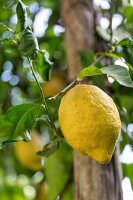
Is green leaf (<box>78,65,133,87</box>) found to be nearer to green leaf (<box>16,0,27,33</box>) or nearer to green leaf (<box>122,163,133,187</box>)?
green leaf (<box>16,0,27,33</box>)

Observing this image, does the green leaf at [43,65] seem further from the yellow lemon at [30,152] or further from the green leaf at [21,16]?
the yellow lemon at [30,152]

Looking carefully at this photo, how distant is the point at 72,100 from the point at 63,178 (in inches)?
16.9

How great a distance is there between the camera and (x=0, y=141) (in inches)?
29.1

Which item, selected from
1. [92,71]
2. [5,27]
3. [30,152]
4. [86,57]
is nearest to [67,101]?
[92,71]

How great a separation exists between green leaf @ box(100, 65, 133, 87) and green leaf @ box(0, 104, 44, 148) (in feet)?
0.48

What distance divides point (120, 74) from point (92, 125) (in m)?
0.11

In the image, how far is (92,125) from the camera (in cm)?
67

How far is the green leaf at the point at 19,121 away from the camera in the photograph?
2.51ft

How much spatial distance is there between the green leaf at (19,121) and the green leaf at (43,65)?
0.06 metres

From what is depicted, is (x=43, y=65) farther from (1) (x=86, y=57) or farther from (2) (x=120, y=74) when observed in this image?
(1) (x=86, y=57)

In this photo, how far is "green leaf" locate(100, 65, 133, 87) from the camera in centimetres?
71

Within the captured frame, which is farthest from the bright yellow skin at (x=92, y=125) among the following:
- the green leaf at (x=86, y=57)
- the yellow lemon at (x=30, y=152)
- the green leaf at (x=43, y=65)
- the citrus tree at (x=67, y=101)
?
the yellow lemon at (x=30, y=152)

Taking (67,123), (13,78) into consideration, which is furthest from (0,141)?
(13,78)

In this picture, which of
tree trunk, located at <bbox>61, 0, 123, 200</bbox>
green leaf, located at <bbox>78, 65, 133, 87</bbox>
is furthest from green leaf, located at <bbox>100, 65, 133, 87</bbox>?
tree trunk, located at <bbox>61, 0, 123, 200</bbox>
